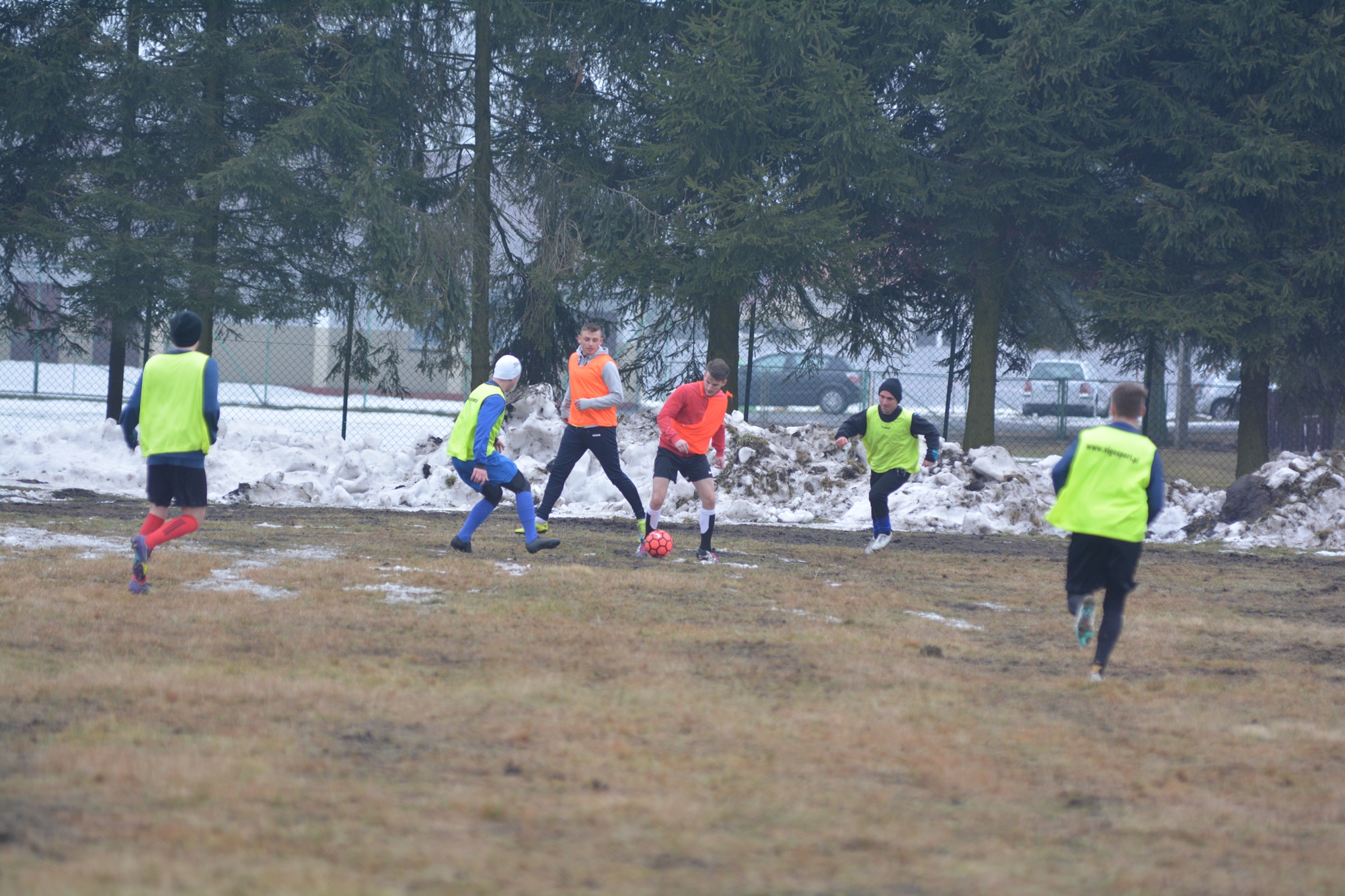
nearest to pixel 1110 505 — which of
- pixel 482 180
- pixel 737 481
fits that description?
pixel 737 481

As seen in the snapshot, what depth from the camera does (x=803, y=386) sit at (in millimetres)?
29875

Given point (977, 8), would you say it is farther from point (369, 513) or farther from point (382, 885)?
point (382, 885)

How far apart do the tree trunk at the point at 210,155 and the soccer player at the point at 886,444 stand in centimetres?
982

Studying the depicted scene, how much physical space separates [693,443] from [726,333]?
27.8ft

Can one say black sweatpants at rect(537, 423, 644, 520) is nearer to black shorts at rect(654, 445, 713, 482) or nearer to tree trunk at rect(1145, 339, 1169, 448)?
black shorts at rect(654, 445, 713, 482)

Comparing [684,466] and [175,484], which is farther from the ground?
[684,466]

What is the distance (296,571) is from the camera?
9141 mm

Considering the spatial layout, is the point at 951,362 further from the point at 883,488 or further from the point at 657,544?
the point at 657,544

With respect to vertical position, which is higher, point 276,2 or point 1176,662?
point 276,2

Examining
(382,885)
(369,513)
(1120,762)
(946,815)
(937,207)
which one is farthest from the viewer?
(937,207)

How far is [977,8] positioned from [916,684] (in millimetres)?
14297

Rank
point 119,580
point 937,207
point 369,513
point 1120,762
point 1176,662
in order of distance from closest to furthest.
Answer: point 1120,762
point 1176,662
point 119,580
point 369,513
point 937,207

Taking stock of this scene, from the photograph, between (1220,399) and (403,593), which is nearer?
(403,593)

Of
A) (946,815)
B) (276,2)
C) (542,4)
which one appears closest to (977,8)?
(542,4)
